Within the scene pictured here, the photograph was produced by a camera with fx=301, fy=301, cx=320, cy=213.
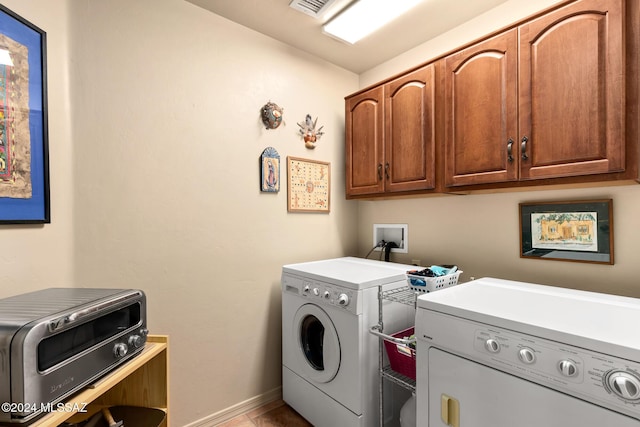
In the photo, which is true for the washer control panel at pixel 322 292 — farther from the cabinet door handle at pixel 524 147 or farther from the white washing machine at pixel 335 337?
the cabinet door handle at pixel 524 147

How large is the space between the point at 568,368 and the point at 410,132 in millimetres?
1455

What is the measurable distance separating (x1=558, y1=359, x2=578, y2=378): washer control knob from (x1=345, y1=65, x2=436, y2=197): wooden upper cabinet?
1.12 meters

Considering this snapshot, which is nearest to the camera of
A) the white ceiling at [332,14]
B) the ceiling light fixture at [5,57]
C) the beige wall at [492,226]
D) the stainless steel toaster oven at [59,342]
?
the stainless steel toaster oven at [59,342]

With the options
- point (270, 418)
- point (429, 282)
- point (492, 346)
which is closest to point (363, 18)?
point (429, 282)

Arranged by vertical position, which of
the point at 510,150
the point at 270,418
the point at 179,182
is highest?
the point at 510,150

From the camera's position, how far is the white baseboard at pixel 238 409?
1.89 metres

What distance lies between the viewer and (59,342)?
0.87 m

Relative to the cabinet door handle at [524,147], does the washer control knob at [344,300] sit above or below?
below

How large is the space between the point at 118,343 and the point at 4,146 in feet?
2.88

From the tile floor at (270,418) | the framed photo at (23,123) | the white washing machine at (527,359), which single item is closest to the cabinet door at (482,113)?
the white washing machine at (527,359)

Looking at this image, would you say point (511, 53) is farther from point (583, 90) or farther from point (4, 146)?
point (4, 146)

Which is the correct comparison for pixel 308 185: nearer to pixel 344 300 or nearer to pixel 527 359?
pixel 344 300

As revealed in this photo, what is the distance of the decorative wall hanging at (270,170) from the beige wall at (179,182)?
0.17ft

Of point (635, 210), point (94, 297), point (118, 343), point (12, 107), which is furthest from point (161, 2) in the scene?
point (635, 210)
